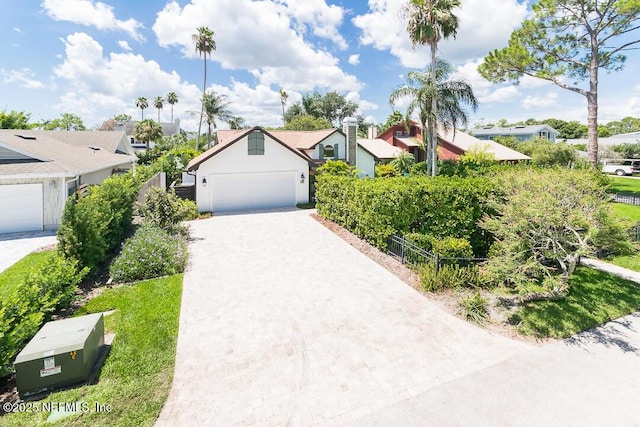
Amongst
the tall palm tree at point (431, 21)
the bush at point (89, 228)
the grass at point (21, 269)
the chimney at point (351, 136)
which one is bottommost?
the grass at point (21, 269)

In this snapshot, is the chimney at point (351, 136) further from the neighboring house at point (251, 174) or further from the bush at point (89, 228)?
the bush at point (89, 228)

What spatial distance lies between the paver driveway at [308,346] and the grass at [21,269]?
15.2ft

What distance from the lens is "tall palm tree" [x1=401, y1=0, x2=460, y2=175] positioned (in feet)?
63.7

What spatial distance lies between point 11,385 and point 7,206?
1340cm

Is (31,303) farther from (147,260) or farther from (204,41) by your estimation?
(204,41)

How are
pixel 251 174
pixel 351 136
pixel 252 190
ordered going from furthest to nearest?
pixel 351 136 < pixel 252 190 < pixel 251 174

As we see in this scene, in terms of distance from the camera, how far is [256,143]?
20.3 metres

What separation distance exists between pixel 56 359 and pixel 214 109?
4596 cm

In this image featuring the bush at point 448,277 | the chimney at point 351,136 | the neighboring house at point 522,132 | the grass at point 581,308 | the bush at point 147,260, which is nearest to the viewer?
the grass at point 581,308

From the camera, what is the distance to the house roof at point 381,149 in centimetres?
3267

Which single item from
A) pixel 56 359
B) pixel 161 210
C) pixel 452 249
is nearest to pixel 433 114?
pixel 452 249

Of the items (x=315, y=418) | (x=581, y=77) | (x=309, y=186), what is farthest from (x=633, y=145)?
(x=315, y=418)

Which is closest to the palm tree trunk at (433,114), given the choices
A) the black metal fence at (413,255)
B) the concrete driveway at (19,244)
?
the black metal fence at (413,255)

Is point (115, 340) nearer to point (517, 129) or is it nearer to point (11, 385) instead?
point (11, 385)
